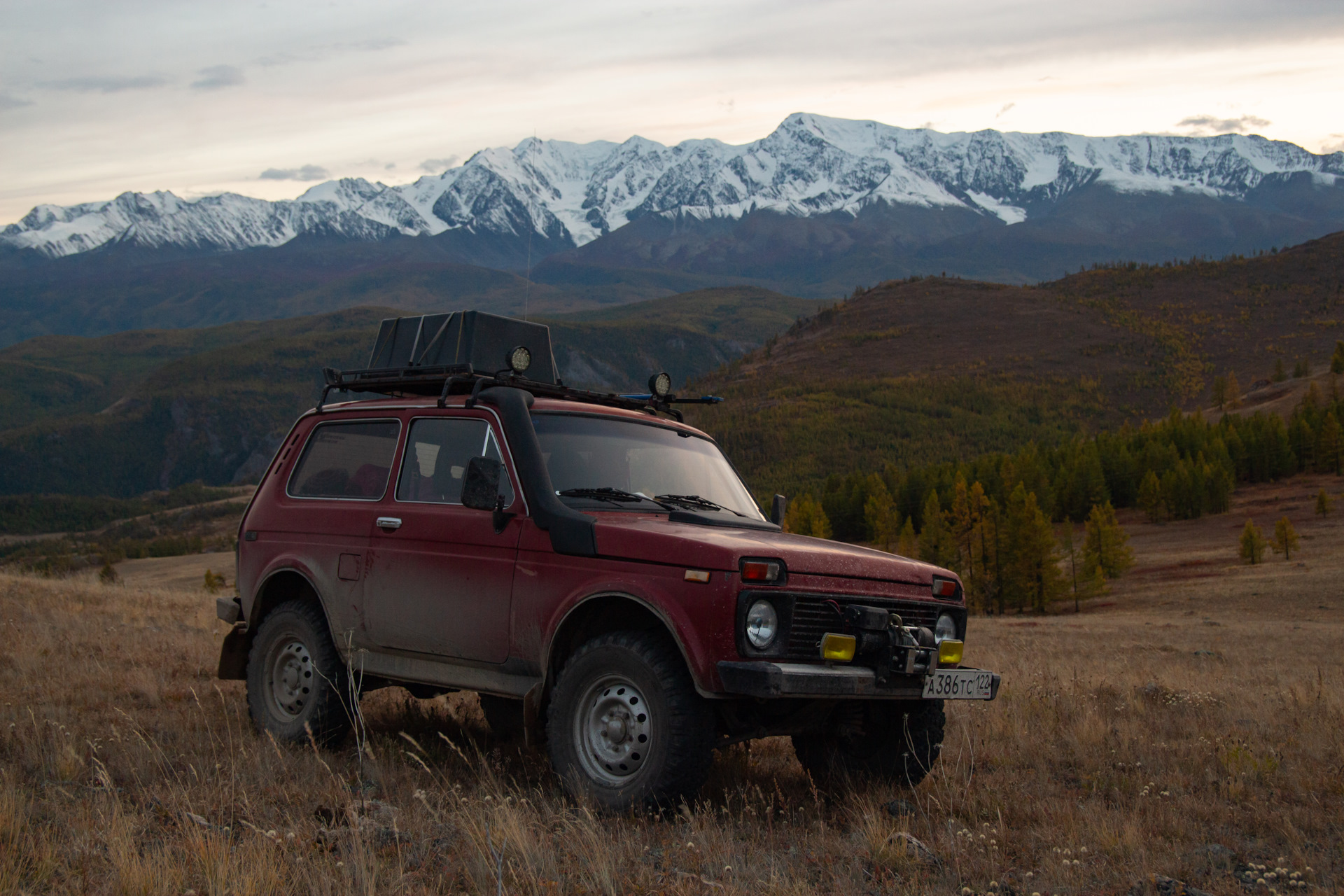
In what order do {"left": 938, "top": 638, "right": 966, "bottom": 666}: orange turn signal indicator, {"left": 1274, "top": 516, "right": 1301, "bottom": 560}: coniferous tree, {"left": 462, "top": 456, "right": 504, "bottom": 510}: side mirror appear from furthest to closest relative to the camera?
{"left": 1274, "top": 516, "right": 1301, "bottom": 560}: coniferous tree, {"left": 938, "top": 638, "right": 966, "bottom": 666}: orange turn signal indicator, {"left": 462, "top": 456, "right": 504, "bottom": 510}: side mirror

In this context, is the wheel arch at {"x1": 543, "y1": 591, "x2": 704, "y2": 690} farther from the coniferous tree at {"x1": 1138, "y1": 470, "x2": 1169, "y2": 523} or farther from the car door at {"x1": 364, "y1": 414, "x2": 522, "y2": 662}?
the coniferous tree at {"x1": 1138, "y1": 470, "x2": 1169, "y2": 523}

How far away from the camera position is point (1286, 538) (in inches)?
2202

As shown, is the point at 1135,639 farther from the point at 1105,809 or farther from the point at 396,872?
the point at 396,872

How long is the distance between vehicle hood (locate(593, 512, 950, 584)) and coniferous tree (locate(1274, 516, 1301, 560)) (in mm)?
58948

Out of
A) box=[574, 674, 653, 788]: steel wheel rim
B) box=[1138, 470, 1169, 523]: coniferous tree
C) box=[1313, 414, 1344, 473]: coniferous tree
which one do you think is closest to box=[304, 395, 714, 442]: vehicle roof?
box=[574, 674, 653, 788]: steel wheel rim

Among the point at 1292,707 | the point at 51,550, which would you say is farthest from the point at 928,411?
the point at 1292,707

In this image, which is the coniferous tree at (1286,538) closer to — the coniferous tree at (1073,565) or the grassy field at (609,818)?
the coniferous tree at (1073,565)

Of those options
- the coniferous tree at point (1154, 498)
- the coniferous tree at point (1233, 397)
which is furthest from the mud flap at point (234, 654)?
the coniferous tree at point (1233, 397)

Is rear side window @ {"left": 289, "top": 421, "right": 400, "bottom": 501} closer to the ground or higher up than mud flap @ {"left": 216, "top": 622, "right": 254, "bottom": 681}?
higher up

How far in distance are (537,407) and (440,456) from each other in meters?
0.69

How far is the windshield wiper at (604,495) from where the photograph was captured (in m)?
5.83

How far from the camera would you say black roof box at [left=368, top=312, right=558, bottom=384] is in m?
7.02

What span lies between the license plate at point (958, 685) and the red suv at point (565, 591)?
2 cm

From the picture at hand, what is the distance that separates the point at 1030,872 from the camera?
4.48m
